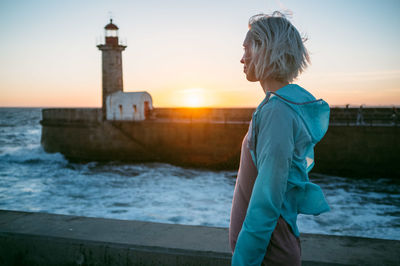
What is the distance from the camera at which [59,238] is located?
6.93ft

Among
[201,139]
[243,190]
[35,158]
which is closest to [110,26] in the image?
[35,158]

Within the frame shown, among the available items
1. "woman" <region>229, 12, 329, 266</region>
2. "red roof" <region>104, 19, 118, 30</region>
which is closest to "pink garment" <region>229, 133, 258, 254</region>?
"woman" <region>229, 12, 329, 266</region>

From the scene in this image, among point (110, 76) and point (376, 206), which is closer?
point (376, 206)

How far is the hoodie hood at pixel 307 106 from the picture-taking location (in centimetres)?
101

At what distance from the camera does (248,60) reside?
1.12 m

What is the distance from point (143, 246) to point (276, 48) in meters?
1.52

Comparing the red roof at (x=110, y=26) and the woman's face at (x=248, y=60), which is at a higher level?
the red roof at (x=110, y=26)

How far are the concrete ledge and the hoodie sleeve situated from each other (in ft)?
3.29

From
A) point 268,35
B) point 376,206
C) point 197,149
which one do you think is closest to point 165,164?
point 197,149

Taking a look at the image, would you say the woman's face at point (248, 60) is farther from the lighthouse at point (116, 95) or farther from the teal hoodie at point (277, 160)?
the lighthouse at point (116, 95)

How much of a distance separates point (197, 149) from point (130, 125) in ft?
14.7

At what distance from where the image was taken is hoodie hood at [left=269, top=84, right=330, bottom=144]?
3.30ft

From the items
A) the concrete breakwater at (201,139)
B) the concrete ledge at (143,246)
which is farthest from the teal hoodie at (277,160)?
the concrete breakwater at (201,139)

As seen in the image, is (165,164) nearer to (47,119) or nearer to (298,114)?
(47,119)
